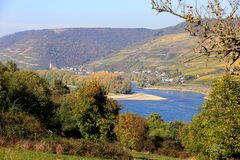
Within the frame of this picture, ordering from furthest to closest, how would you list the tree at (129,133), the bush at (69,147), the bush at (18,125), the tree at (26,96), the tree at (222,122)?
the tree at (129,133) → the tree at (26,96) → the bush at (18,125) → the tree at (222,122) → the bush at (69,147)

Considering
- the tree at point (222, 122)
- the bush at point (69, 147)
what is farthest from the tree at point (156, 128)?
the bush at point (69, 147)

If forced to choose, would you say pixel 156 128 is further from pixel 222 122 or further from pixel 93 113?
pixel 222 122

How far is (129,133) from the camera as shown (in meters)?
60.0

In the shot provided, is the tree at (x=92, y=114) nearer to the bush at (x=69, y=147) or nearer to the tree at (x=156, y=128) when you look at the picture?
the tree at (x=156, y=128)

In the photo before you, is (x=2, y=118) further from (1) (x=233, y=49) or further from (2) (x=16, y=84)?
(1) (x=233, y=49)

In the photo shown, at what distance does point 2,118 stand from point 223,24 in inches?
1028

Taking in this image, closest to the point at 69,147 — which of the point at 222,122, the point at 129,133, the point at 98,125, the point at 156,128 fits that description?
the point at 222,122

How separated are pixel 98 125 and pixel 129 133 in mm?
6929

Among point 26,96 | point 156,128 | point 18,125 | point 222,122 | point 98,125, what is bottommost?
point 156,128

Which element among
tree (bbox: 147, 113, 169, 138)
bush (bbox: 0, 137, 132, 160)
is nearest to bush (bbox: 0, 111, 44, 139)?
bush (bbox: 0, 137, 132, 160)

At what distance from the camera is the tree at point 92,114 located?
54656 mm

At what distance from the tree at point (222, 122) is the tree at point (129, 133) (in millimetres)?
29209

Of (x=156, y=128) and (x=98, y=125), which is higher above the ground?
(x=98, y=125)

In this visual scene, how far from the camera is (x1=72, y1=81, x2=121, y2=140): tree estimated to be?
179 ft
